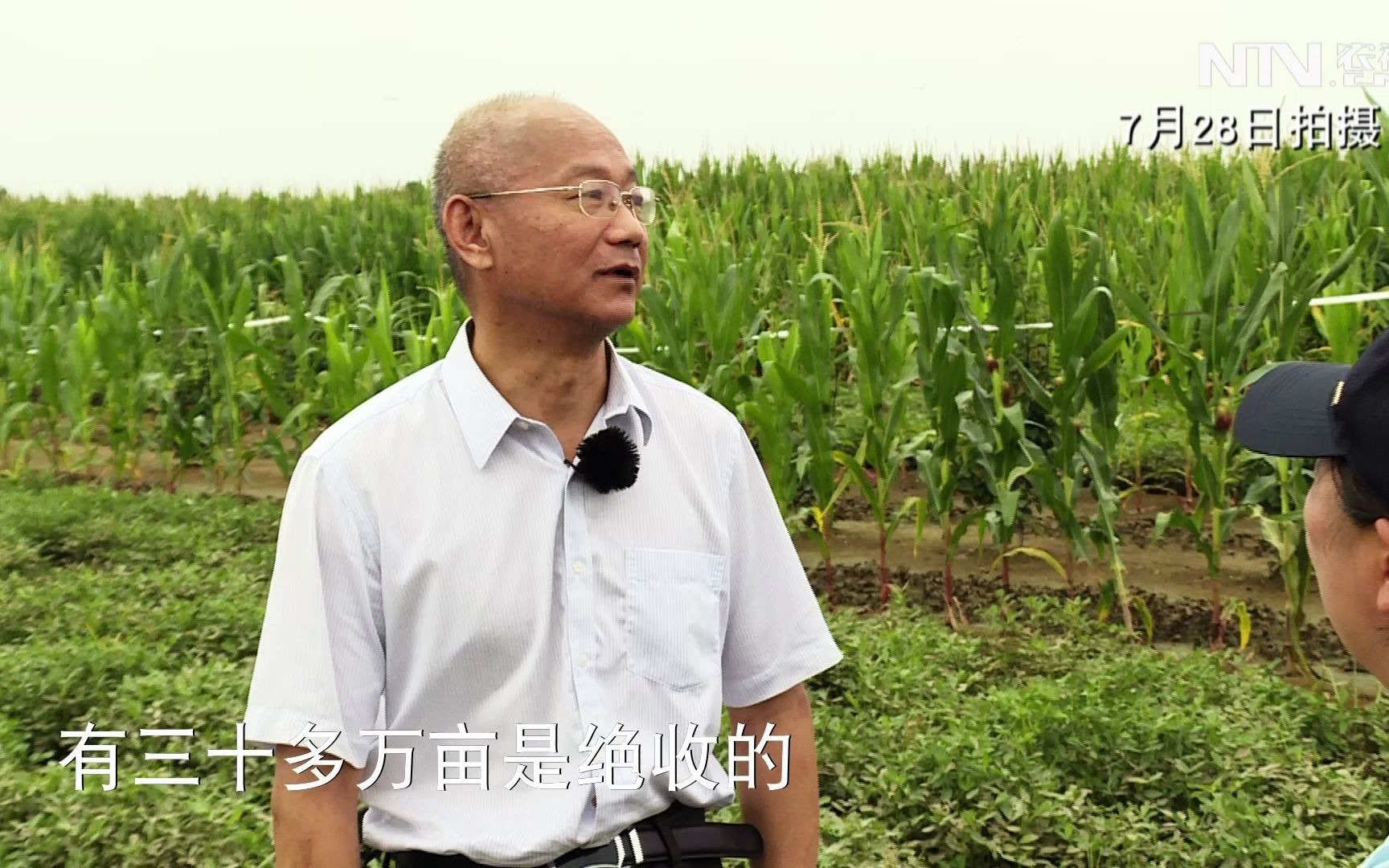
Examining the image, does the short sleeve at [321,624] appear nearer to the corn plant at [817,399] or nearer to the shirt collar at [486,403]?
the shirt collar at [486,403]

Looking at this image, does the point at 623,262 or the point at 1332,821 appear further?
the point at 1332,821

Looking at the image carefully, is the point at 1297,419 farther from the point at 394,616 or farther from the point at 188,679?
the point at 188,679

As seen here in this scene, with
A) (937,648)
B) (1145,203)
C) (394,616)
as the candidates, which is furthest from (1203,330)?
(1145,203)

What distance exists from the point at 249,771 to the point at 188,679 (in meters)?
→ 0.48

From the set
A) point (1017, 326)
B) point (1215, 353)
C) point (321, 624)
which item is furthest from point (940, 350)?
point (321, 624)

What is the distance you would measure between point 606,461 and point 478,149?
46 cm

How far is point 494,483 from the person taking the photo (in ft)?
6.33

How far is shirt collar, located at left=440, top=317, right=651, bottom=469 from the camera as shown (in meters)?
1.93

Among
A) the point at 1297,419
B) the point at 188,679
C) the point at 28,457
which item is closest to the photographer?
the point at 1297,419

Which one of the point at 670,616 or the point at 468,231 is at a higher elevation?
the point at 468,231

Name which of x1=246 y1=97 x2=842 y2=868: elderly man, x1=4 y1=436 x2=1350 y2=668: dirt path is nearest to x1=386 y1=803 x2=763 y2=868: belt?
x1=246 y1=97 x2=842 y2=868: elderly man

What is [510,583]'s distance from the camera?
6.20 ft

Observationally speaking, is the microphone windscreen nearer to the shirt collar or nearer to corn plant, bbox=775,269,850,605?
the shirt collar

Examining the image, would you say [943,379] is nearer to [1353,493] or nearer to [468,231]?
[468,231]
